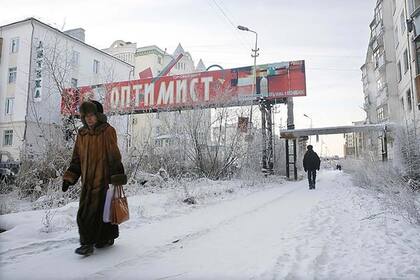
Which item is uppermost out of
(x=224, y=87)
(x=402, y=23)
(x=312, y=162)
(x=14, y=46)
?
(x=14, y=46)

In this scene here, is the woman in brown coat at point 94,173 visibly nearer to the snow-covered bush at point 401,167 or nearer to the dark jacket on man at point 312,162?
the snow-covered bush at point 401,167

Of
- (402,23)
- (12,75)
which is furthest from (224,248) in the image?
(12,75)

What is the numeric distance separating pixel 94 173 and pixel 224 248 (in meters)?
1.83

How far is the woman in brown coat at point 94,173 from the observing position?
163 inches

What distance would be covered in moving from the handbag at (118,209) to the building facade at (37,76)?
510 cm

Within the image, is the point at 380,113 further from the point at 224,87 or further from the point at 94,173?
the point at 94,173

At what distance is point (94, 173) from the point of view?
425cm

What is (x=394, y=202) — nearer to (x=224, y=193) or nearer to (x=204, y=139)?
(x=224, y=193)

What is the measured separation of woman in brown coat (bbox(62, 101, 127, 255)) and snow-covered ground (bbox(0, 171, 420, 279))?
23cm

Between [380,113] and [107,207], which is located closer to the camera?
[107,207]

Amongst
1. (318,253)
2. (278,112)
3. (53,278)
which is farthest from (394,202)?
(278,112)

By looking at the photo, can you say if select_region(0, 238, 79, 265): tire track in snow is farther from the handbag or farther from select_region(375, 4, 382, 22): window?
select_region(375, 4, 382, 22): window

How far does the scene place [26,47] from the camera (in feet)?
89.9

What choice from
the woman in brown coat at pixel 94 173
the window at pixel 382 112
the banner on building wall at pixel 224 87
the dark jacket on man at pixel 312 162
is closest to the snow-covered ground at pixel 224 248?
the woman in brown coat at pixel 94 173
